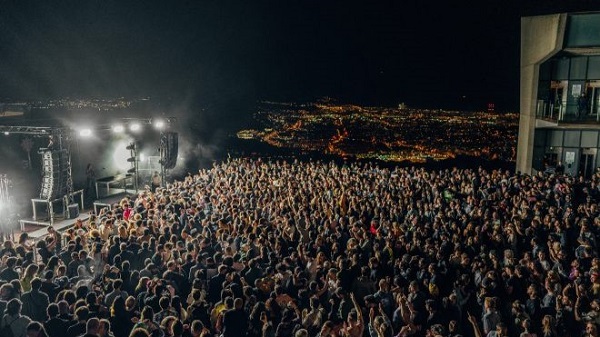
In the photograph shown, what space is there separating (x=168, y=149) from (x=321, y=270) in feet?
41.7

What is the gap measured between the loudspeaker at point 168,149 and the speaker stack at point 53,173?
4.76 metres

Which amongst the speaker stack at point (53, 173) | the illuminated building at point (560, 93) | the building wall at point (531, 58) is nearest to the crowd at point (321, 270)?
the speaker stack at point (53, 173)

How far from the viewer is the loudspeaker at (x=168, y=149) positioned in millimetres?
18344

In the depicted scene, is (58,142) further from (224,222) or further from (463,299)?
(463,299)

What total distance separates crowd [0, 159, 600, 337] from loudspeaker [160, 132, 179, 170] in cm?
531

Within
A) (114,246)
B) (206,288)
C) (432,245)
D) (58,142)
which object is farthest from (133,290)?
(58,142)

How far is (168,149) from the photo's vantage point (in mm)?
18594

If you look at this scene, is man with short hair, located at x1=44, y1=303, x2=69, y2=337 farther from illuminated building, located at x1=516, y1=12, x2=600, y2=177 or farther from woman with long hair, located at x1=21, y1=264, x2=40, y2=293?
illuminated building, located at x1=516, y1=12, x2=600, y2=177

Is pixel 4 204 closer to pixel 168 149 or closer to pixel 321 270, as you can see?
pixel 168 149

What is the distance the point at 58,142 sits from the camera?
45.6 ft

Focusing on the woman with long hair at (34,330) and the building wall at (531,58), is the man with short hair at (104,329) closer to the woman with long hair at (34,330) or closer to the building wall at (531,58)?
the woman with long hair at (34,330)

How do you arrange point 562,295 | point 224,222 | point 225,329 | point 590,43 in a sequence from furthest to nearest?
point 590,43, point 224,222, point 562,295, point 225,329

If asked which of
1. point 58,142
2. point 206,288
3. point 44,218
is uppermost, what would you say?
point 58,142

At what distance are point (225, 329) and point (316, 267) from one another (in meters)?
2.39
